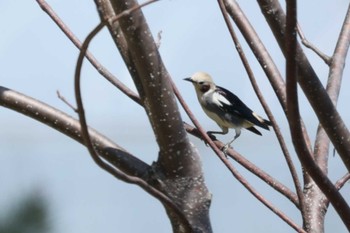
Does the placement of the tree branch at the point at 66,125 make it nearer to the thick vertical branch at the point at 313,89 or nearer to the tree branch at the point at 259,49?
the thick vertical branch at the point at 313,89

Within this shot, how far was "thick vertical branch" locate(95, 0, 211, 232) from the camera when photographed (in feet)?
2.88

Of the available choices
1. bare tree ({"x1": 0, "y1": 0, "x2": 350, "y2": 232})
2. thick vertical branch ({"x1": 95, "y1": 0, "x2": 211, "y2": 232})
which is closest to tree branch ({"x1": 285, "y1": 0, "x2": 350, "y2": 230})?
bare tree ({"x1": 0, "y1": 0, "x2": 350, "y2": 232})

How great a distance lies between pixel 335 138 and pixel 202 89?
233cm

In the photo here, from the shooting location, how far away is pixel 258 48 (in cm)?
143

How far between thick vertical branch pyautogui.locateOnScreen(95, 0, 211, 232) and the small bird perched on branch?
224 centimetres

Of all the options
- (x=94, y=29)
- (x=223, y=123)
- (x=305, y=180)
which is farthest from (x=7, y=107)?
(x=223, y=123)

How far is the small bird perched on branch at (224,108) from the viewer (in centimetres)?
326

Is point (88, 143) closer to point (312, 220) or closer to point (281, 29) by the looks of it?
point (281, 29)

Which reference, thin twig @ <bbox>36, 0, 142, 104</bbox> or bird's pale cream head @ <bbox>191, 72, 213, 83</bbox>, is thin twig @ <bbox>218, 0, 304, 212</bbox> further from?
bird's pale cream head @ <bbox>191, 72, 213, 83</bbox>

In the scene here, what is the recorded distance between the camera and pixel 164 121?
91 centimetres

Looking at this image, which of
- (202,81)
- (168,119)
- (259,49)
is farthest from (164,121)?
(202,81)

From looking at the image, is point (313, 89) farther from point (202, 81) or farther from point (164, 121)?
Answer: point (202, 81)

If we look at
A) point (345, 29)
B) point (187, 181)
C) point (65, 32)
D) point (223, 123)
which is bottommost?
point (187, 181)

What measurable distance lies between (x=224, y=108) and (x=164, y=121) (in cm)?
238
